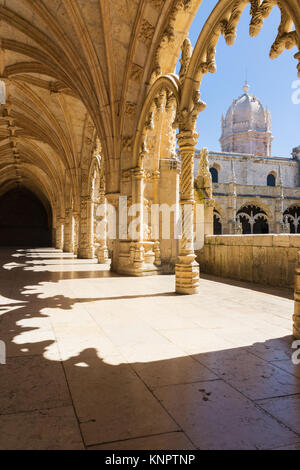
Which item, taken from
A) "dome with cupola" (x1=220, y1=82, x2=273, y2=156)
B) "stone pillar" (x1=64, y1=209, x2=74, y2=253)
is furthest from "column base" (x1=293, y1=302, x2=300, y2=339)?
"dome with cupola" (x1=220, y1=82, x2=273, y2=156)

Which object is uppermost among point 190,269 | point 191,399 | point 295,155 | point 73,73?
point 295,155

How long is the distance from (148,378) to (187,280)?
10.9 ft

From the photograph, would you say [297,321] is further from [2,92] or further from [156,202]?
[2,92]

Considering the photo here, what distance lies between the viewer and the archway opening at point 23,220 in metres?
32.9

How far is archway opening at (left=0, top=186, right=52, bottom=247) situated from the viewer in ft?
108

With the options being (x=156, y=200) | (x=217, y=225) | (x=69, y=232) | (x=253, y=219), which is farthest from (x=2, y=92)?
(x=253, y=219)

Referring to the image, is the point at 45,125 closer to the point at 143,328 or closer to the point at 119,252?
the point at 119,252

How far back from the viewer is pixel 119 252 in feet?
28.1

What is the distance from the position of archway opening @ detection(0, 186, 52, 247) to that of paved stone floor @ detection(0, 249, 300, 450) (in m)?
30.6

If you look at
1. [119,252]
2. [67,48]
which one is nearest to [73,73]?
[67,48]

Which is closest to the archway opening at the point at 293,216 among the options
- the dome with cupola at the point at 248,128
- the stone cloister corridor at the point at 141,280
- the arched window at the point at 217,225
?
the arched window at the point at 217,225

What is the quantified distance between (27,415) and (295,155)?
41.4 m

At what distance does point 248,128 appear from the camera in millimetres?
42875

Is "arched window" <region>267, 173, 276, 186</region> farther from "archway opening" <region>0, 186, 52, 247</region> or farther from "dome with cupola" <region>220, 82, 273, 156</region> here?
"archway opening" <region>0, 186, 52, 247</region>
